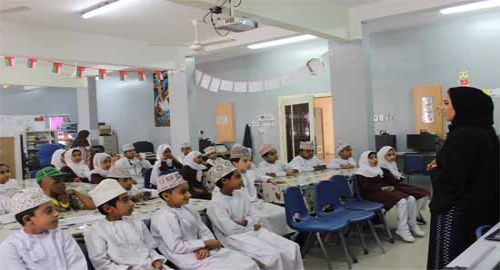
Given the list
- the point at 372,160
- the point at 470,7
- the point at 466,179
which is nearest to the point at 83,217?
the point at 466,179

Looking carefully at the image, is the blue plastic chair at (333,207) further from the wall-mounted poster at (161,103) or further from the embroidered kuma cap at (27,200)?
the wall-mounted poster at (161,103)

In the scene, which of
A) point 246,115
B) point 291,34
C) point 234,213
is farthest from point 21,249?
point 246,115

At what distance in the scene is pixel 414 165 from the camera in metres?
7.84

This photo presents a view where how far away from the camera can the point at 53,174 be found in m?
4.23

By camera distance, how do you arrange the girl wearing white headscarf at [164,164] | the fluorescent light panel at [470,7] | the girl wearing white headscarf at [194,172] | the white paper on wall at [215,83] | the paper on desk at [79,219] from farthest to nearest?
the white paper on wall at [215,83] → the fluorescent light panel at [470,7] → the girl wearing white headscarf at [164,164] → the girl wearing white headscarf at [194,172] → the paper on desk at [79,219]


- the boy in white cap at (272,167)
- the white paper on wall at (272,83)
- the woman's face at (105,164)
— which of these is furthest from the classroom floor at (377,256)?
the white paper on wall at (272,83)

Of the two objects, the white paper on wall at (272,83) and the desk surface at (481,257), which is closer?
the desk surface at (481,257)

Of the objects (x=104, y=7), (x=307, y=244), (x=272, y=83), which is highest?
(x=104, y=7)

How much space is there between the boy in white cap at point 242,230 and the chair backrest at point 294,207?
1.61 ft

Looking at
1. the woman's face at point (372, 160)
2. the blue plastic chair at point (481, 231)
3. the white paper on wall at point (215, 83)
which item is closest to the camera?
the blue plastic chair at point (481, 231)

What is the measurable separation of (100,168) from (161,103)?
6.99m

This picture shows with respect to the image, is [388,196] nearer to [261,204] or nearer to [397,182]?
[397,182]

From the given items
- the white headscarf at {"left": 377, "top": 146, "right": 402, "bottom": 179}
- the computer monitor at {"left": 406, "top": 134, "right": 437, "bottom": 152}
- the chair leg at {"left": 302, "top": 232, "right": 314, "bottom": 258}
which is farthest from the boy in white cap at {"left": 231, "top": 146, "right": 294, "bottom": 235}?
the computer monitor at {"left": 406, "top": 134, "right": 437, "bottom": 152}

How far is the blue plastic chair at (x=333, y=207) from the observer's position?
15.0 ft
